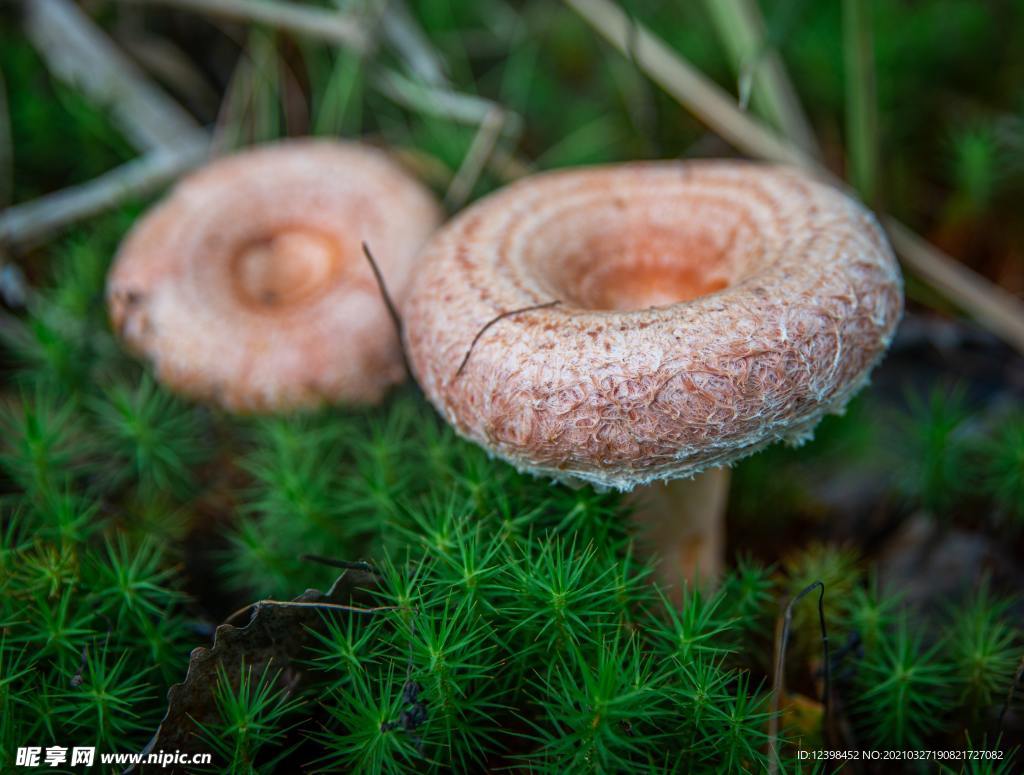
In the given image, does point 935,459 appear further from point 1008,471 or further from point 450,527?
point 450,527

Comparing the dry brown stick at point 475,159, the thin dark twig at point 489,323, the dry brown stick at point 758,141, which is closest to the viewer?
the thin dark twig at point 489,323

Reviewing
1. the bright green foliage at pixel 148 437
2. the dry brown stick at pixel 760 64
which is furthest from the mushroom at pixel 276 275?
the dry brown stick at pixel 760 64

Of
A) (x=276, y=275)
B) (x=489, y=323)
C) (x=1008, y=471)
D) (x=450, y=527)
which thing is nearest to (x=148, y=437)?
(x=276, y=275)

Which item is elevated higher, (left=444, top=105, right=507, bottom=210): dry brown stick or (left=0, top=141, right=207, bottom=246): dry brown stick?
(left=444, top=105, right=507, bottom=210): dry brown stick

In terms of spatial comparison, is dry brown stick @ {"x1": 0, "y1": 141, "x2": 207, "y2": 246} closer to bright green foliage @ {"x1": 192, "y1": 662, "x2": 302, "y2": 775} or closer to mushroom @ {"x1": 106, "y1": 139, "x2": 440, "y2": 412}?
mushroom @ {"x1": 106, "y1": 139, "x2": 440, "y2": 412}

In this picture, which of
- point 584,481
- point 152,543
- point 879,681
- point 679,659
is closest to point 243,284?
point 152,543

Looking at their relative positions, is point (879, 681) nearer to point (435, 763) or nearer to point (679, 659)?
point (679, 659)

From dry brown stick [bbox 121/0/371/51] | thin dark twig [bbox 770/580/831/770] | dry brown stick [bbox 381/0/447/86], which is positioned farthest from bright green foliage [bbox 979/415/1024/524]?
dry brown stick [bbox 121/0/371/51]

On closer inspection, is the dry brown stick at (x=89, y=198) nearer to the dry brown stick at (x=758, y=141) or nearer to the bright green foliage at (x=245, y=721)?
the dry brown stick at (x=758, y=141)
